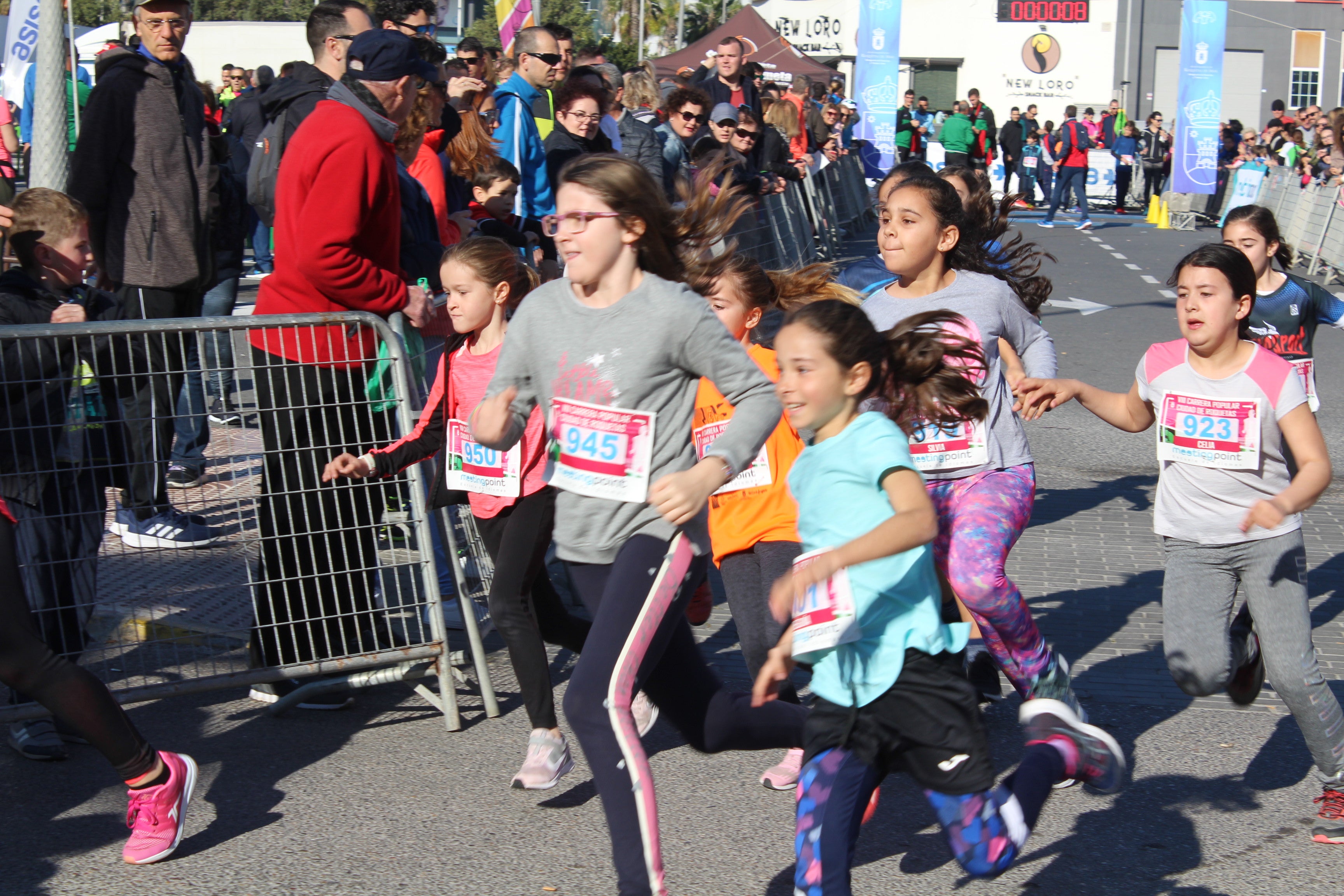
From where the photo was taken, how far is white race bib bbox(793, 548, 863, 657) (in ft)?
9.49

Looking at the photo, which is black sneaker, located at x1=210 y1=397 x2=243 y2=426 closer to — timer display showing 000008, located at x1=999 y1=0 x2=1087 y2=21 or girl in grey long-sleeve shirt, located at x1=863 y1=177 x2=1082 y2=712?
girl in grey long-sleeve shirt, located at x1=863 y1=177 x2=1082 y2=712

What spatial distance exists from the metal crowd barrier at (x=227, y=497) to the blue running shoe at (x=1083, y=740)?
77.3 inches

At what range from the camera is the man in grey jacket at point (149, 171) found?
6047 mm

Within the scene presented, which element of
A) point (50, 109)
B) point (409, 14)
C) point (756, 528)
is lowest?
point (756, 528)

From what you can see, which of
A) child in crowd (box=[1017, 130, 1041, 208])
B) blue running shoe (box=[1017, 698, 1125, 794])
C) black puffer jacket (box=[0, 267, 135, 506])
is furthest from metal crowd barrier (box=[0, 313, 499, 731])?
child in crowd (box=[1017, 130, 1041, 208])

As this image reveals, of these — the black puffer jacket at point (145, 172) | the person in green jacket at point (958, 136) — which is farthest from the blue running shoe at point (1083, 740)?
the person in green jacket at point (958, 136)

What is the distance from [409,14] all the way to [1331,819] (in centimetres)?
493

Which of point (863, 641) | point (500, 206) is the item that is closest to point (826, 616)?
point (863, 641)

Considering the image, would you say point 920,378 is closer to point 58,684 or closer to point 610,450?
point 610,450

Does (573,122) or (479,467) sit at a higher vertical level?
(573,122)

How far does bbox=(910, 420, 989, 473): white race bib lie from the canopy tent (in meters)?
23.7

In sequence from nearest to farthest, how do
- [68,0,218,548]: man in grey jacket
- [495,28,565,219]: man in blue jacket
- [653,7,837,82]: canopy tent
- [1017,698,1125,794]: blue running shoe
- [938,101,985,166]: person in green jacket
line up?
[1017,698,1125,794]: blue running shoe
[68,0,218,548]: man in grey jacket
[495,28,565,219]: man in blue jacket
[938,101,985,166]: person in green jacket
[653,7,837,82]: canopy tent

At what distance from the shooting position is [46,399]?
158 inches

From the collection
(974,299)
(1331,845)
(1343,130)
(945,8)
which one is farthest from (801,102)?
(945,8)
